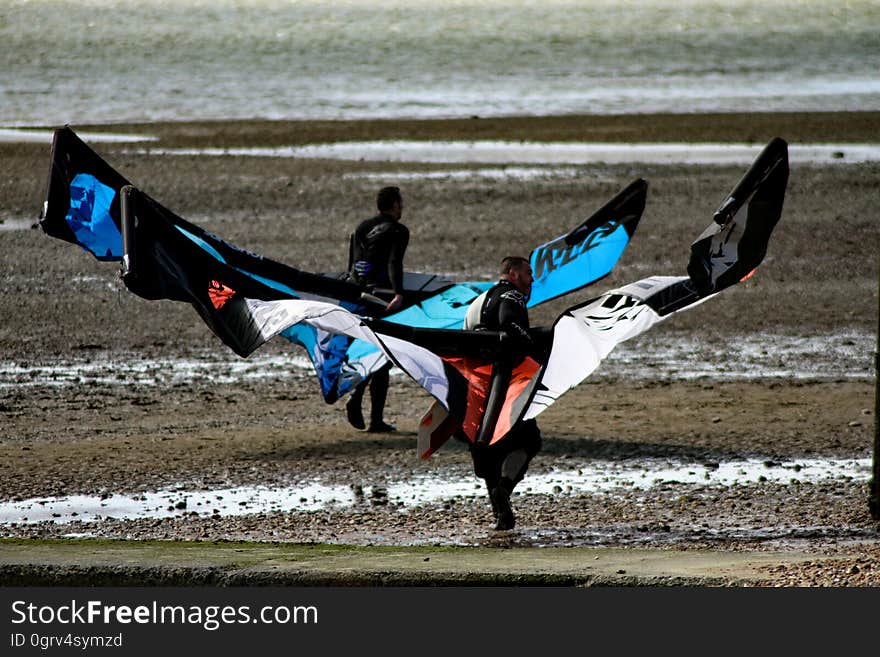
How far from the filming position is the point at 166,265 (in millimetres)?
10383

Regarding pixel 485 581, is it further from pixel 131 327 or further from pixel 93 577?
pixel 131 327

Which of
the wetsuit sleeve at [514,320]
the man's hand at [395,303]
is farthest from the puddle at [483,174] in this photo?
the wetsuit sleeve at [514,320]

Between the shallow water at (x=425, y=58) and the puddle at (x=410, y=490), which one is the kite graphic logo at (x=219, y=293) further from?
the shallow water at (x=425, y=58)

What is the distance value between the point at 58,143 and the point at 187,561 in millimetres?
4731

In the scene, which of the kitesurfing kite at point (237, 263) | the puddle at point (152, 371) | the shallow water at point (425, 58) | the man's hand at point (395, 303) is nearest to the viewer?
the kitesurfing kite at point (237, 263)

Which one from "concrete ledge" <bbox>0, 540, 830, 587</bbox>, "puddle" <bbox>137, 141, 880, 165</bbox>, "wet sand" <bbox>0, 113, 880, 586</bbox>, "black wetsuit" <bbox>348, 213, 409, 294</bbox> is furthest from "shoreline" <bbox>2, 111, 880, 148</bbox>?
"concrete ledge" <bbox>0, 540, 830, 587</bbox>

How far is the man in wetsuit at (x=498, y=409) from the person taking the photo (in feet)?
32.4

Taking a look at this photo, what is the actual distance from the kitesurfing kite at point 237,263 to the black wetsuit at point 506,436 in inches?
43.6

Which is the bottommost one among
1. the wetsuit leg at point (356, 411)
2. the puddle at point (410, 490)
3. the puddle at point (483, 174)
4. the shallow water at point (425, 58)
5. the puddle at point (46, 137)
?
the puddle at point (410, 490)

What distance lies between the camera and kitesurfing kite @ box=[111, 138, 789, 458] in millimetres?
10078

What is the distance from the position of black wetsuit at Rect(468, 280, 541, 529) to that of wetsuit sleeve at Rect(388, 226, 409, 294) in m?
2.63

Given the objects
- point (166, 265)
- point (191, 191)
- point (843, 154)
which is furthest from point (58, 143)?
point (843, 154)

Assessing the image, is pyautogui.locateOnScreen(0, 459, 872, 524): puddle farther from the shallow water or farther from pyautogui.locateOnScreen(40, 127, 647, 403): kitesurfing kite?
the shallow water

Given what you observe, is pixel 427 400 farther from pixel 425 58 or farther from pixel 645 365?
pixel 425 58
